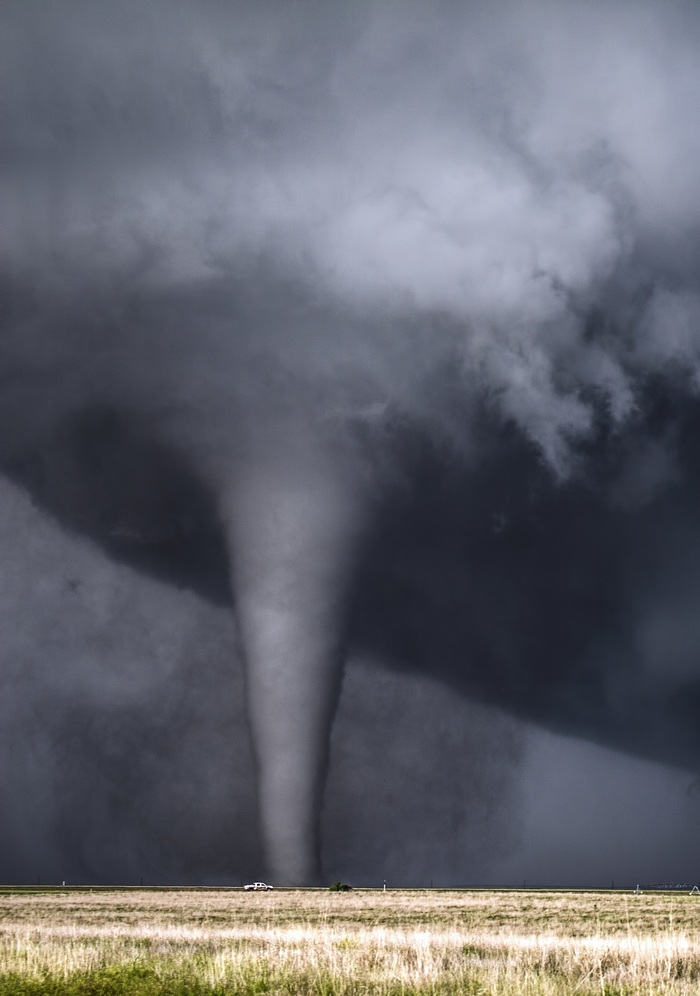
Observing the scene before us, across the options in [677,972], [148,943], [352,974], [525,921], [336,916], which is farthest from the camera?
[336,916]

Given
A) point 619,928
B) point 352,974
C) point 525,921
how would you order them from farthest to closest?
point 525,921
point 619,928
point 352,974

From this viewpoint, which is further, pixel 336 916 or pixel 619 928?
pixel 336 916

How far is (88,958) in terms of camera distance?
2164cm

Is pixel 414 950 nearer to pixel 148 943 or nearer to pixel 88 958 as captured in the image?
pixel 88 958

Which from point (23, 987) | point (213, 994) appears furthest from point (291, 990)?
point (23, 987)

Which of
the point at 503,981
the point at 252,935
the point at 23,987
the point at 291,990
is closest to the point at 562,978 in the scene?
the point at 503,981

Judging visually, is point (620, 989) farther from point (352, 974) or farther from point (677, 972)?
point (352, 974)

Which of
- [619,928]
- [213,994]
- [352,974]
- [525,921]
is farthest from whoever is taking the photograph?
[525,921]

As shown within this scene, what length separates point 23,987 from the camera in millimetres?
16562

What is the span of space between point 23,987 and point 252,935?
1481 centimetres

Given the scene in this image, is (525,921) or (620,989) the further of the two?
(525,921)

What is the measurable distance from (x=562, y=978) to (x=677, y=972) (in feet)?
9.66

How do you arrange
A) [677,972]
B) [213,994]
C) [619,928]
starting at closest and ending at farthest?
1. [213,994]
2. [677,972]
3. [619,928]

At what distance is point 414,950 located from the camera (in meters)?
22.7
